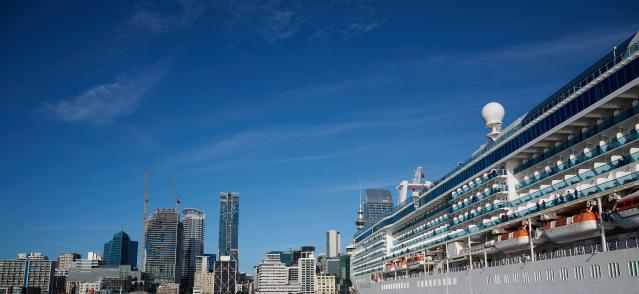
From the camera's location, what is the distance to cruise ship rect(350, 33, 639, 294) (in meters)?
35.3

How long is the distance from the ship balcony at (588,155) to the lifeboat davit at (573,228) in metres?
4.16

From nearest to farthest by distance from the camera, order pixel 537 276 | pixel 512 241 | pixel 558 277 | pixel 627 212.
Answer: pixel 627 212 → pixel 558 277 → pixel 537 276 → pixel 512 241

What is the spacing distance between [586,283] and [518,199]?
44.6ft

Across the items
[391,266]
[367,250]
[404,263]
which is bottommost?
[391,266]

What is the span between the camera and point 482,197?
182 feet

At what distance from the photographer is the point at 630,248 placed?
32781 millimetres

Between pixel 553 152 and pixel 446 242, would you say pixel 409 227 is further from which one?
pixel 553 152

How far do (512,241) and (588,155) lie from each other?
Result: 11.4m

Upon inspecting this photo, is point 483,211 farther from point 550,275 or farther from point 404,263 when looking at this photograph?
point 404,263

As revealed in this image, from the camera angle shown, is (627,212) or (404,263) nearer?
(627,212)

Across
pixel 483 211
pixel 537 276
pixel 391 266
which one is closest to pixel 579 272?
pixel 537 276

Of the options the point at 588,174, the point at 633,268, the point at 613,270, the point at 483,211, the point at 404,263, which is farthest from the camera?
the point at 404,263

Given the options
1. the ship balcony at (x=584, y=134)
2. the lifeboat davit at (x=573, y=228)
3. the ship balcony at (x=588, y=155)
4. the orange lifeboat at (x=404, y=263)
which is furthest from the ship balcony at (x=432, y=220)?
the lifeboat davit at (x=573, y=228)

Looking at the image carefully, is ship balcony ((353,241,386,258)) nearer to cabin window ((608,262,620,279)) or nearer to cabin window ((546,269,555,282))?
cabin window ((546,269,555,282))
